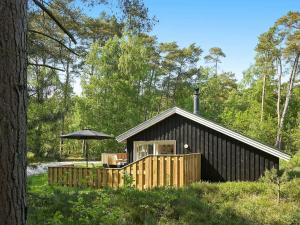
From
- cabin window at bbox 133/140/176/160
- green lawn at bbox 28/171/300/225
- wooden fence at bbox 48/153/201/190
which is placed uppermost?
cabin window at bbox 133/140/176/160

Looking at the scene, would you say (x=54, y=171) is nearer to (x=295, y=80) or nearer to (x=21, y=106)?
(x=21, y=106)

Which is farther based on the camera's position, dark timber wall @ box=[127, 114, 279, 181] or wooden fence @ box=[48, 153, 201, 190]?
dark timber wall @ box=[127, 114, 279, 181]

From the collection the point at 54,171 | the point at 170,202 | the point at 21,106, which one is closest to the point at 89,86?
the point at 54,171

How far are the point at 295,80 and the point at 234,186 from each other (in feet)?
98.6

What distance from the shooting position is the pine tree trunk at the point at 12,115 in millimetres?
2377

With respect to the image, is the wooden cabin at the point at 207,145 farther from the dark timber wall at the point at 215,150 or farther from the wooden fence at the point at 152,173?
the wooden fence at the point at 152,173

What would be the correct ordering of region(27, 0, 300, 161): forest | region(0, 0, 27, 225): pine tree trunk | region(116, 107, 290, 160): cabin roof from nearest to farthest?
region(0, 0, 27, 225): pine tree trunk
region(116, 107, 290, 160): cabin roof
region(27, 0, 300, 161): forest

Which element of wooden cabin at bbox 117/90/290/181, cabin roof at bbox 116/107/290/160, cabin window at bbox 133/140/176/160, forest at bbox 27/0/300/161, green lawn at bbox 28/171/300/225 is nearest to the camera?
green lawn at bbox 28/171/300/225

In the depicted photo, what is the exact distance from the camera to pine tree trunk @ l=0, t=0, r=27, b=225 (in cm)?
238

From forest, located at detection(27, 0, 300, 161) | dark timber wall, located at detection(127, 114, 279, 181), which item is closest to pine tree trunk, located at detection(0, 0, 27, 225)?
dark timber wall, located at detection(127, 114, 279, 181)

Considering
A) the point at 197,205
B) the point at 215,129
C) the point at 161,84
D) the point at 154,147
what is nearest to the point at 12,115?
the point at 197,205

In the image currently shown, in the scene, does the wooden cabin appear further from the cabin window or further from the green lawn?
the green lawn

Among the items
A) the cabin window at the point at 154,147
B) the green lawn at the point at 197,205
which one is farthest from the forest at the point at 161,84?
the green lawn at the point at 197,205

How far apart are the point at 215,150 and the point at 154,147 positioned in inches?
113
